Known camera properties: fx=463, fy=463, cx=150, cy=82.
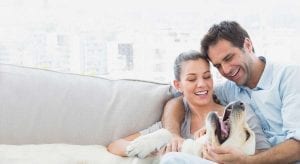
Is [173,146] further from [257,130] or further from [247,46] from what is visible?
[247,46]

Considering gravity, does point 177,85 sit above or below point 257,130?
above

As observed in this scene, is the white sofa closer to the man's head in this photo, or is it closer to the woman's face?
the woman's face

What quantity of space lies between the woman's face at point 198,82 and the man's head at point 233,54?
0.05 metres

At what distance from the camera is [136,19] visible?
2250 mm

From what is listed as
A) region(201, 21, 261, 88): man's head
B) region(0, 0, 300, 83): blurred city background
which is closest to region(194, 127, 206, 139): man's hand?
region(201, 21, 261, 88): man's head

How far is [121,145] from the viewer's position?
191 cm

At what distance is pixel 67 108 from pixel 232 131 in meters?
0.74

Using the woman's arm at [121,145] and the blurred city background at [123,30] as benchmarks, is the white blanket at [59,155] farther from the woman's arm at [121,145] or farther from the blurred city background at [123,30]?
the blurred city background at [123,30]

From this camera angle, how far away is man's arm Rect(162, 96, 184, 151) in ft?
6.25

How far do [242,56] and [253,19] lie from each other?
47 centimetres

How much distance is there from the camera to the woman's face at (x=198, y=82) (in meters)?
1.89

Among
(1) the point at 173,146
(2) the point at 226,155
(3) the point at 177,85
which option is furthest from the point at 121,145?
(2) the point at 226,155

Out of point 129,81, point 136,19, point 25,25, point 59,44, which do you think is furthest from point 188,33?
point 25,25

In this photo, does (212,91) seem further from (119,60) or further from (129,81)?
(119,60)
